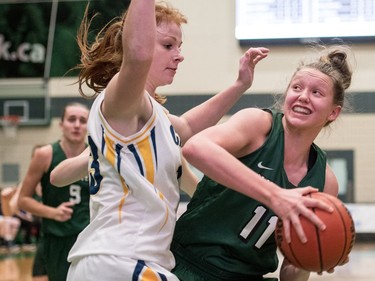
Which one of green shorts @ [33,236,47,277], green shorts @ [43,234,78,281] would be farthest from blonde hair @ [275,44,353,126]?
green shorts @ [33,236,47,277]

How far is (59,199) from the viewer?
18.5 feet

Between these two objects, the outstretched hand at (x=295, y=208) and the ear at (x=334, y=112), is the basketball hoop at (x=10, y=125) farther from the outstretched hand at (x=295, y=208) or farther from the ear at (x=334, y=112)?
the outstretched hand at (x=295, y=208)

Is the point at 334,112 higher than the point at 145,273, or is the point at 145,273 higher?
the point at 334,112

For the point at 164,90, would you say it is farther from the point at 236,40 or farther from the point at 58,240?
the point at 58,240

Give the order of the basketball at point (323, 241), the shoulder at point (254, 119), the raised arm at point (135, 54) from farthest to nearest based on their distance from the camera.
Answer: the shoulder at point (254, 119) → the basketball at point (323, 241) → the raised arm at point (135, 54)

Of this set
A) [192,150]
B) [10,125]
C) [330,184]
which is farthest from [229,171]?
[10,125]

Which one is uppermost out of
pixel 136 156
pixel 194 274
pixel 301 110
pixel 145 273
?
pixel 301 110

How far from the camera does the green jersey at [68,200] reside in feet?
18.0

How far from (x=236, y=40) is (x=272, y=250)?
27.7 feet

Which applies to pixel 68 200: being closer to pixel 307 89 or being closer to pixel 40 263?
pixel 40 263

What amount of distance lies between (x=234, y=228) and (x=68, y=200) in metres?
3.02

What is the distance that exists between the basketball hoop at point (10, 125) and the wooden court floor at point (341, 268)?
1.91 metres

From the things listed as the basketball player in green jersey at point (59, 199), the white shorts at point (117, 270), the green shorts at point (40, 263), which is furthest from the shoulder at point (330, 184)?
the green shorts at point (40, 263)

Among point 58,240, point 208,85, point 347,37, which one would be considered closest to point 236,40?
point 208,85
